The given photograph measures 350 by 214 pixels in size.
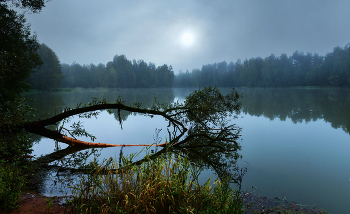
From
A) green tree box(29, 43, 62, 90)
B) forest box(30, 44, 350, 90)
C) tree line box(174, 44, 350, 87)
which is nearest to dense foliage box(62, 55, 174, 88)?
forest box(30, 44, 350, 90)

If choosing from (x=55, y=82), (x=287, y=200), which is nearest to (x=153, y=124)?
(x=287, y=200)

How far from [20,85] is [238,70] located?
7472cm

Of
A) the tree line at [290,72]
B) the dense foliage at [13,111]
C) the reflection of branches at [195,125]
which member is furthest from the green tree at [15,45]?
the tree line at [290,72]

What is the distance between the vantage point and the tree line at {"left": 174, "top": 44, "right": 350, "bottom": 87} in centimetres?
5650

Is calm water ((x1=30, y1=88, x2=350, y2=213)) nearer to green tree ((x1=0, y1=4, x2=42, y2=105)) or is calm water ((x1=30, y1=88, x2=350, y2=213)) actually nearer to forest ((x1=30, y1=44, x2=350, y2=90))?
green tree ((x1=0, y1=4, x2=42, y2=105))

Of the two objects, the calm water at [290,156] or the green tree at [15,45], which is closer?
the calm water at [290,156]

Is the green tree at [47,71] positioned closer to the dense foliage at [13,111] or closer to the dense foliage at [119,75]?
the dense foliage at [119,75]

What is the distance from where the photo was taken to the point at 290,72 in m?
67.0

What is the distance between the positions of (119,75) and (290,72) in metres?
56.7

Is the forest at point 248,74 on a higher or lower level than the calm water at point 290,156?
higher

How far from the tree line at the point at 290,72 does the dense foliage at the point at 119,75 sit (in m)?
14.9

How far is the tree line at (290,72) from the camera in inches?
2224

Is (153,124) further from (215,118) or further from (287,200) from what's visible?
(287,200)

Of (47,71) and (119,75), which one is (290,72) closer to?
(119,75)
